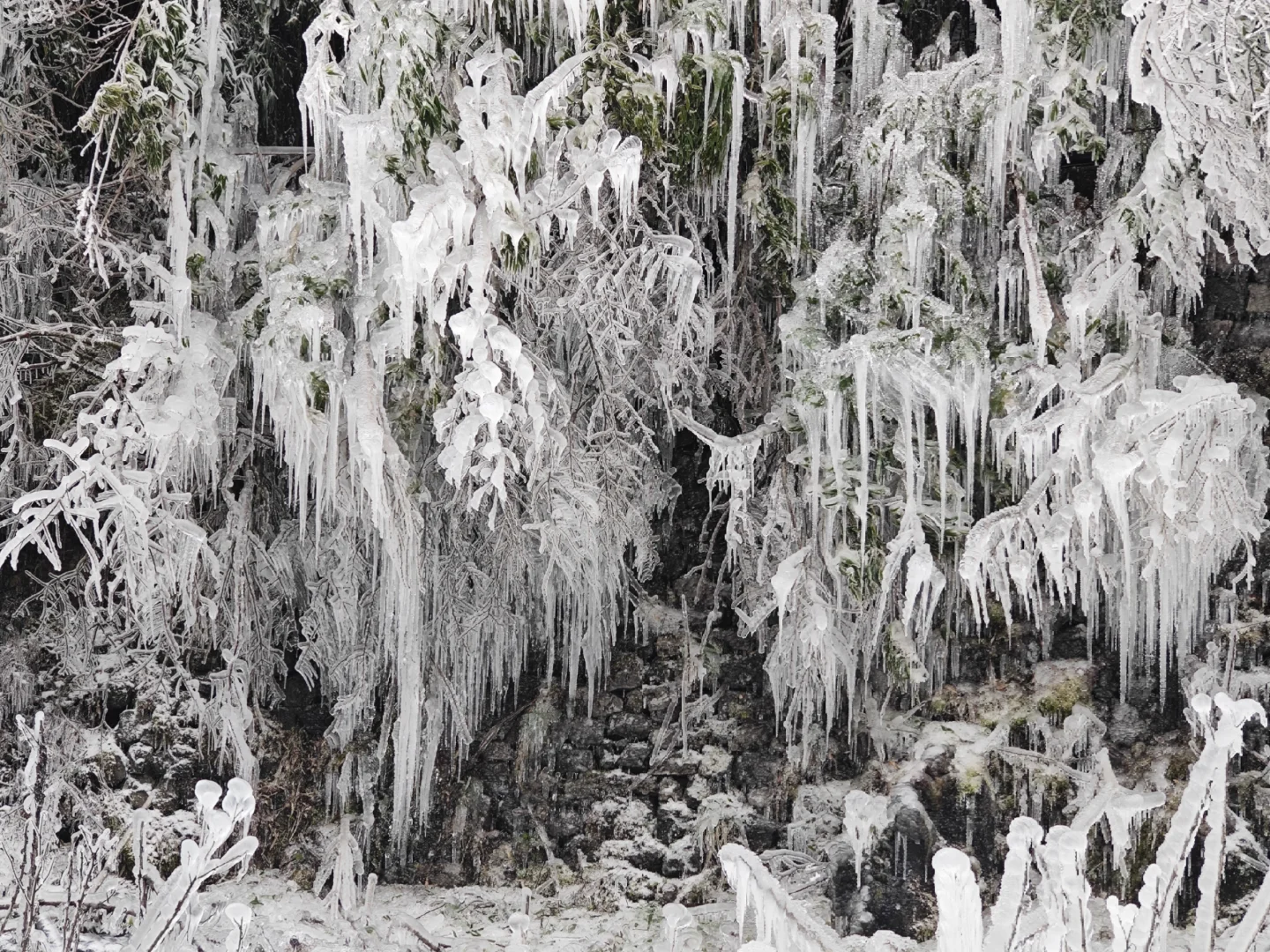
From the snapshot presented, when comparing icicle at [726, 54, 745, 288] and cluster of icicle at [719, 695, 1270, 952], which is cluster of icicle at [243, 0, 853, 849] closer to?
icicle at [726, 54, 745, 288]

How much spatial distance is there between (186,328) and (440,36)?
1.56 meters

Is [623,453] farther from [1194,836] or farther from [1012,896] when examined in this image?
[1194,836]

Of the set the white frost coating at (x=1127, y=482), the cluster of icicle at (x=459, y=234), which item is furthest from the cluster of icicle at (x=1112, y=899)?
the cluster of icicle at (x=459, y=234)

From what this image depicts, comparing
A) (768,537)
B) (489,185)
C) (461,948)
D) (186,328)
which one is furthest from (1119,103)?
(461,948)

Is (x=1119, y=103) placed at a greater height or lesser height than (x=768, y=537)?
greater

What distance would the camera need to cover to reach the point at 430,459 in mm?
4953

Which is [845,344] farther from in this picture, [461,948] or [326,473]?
[461,948]

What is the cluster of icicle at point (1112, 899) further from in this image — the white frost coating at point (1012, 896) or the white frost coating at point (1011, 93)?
the white frost coating at point (1011, 93)

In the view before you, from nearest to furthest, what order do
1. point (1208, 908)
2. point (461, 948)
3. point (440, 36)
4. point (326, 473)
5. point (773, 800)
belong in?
1. point (1208, 908)
2. point (440, 36)
3. point (326, 473)
4. point (461, 948)
5. point (773, 800)

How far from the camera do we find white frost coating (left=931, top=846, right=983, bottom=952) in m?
2.04

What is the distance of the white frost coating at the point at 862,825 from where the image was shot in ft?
15.3

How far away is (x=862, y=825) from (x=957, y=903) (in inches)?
105

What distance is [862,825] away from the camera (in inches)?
183

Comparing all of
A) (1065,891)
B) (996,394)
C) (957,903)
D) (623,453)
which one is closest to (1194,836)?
(1065,891)
